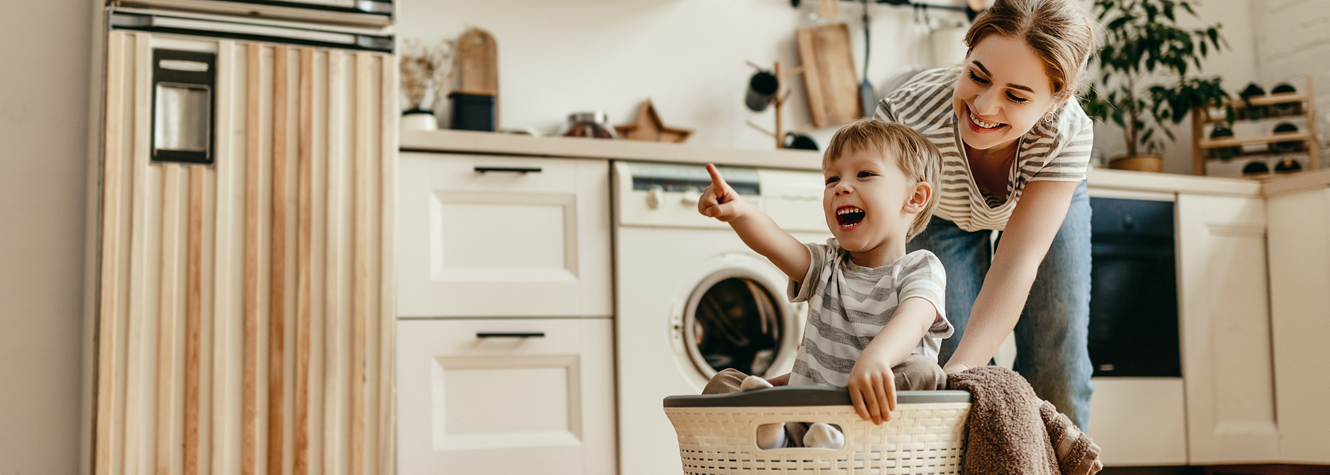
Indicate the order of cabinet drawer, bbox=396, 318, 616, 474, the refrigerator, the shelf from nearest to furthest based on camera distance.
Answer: the refrigerator
cabinet drawer, bbox=396, 318, 616, 474
the shelf

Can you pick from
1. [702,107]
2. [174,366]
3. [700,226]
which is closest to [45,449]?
[174,366]

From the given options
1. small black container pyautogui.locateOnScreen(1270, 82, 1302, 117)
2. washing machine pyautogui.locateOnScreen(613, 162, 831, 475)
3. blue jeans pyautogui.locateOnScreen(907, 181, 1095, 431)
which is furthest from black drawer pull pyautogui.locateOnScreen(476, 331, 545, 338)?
small black container pyautogui.locateOnScreen(1270, 82, 1302, 117)

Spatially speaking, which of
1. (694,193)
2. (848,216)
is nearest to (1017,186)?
(848,216)

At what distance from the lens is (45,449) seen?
2.13 meters

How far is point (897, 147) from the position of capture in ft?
3.43

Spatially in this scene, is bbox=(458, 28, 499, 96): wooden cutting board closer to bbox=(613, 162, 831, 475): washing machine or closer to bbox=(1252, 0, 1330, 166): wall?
bbox=(613, 162, 831, 475): washing machine

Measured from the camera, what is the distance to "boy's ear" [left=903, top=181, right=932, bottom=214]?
3.50ft

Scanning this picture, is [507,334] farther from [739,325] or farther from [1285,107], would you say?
[1285,107]

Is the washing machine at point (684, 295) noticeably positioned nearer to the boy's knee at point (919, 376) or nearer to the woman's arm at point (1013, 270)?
the woman's arm at point (1013, 270)

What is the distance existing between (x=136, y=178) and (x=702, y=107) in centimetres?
153

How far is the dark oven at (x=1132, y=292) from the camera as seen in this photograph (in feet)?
8.00

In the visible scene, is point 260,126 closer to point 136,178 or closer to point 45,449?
point 136,178

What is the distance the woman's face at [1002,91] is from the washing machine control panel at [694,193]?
1009 mm

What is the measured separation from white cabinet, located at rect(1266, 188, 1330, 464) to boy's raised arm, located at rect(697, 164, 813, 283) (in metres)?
2.04
